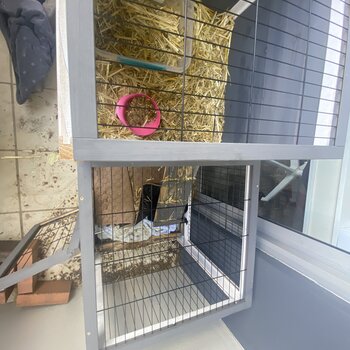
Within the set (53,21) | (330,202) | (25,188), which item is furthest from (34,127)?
(330,202)

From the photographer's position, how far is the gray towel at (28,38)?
1043 mm

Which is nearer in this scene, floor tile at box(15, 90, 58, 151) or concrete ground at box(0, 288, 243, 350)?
concrete ground at box(0, 288, 243, 350)

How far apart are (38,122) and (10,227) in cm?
71

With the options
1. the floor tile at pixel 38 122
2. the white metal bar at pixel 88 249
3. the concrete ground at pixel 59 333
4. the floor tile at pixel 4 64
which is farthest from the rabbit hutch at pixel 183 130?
the floor tile at pixel 4 64

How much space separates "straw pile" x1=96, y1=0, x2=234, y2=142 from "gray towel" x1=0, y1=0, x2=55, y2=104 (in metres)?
0.63

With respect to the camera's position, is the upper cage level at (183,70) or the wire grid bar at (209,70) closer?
the upper cage level at (183,70)

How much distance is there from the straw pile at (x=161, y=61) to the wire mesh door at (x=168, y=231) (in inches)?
18.5

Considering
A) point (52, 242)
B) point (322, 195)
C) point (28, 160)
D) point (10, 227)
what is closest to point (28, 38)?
point (28, 160)

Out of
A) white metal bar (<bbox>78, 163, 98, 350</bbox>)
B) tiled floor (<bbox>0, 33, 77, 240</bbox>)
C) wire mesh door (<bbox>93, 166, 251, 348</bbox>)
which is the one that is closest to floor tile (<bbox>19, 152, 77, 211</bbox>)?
tiled floor (<bbox>0, 33, 77, 240</bbox>)

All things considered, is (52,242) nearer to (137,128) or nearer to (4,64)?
(4,64)

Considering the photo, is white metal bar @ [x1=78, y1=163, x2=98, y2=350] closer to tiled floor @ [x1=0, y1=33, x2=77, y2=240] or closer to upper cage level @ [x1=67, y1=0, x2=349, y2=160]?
upper cage level @ [x1=67, y1=0, x2=349, y2=160]

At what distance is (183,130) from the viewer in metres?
0.61

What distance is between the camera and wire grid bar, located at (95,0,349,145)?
680 millimetres

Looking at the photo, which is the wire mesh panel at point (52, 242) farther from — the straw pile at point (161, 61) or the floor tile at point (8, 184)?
the straw pile at point (161, 61)
